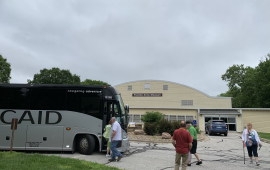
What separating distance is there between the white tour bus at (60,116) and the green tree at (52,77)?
118ft

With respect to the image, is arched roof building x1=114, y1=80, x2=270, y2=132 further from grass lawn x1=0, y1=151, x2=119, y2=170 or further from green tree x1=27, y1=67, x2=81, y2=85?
grass lawn x1=0, y1=151, x2=119, y2=170

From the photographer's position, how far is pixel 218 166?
783 centimetres

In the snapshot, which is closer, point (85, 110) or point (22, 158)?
point (22, 158)

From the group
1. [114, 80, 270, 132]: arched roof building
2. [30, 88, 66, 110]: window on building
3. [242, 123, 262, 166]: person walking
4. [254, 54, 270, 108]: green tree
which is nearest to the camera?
[242, 123, 262, 166]: person walking

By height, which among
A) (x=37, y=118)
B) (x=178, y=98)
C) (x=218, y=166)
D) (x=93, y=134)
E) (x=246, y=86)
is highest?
(x=246, y=86)

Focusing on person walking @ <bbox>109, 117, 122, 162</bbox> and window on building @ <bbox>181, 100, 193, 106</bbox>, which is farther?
window on building @ <bbox>181, 100, 193, 106</bbox>

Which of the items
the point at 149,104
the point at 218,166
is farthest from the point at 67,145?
the point at 149,104

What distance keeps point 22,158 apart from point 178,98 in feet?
97.6

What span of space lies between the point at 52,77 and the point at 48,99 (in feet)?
122

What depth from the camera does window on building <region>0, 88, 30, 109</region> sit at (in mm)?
9805

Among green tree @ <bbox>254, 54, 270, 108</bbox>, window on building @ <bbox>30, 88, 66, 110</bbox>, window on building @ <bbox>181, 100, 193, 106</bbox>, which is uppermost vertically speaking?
green tree @ <bbox>254, 54, 270, 108</bbox>

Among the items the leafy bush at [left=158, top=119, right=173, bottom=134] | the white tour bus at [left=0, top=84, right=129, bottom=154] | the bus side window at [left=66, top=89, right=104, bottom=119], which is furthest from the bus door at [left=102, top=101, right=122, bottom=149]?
the leafy bush at [left=158, top=119, right=173, bottom=134]

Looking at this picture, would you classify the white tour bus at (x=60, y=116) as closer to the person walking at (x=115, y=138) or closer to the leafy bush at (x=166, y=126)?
the person walking at (x=115, y=138)

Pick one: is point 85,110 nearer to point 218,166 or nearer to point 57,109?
point 57,109
